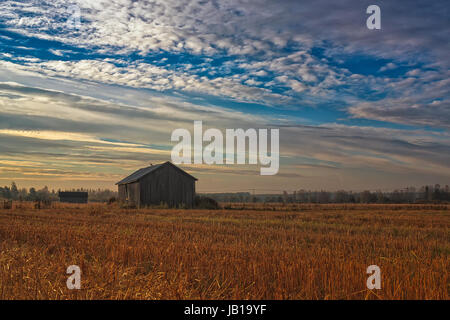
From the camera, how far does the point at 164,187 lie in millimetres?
46000

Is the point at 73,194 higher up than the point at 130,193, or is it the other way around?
the point at 130,193

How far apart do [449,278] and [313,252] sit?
138 inches

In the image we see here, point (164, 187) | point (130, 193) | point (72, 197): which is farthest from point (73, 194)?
point (164, 187)

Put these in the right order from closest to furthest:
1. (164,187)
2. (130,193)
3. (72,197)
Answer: (164,187)
(130,193)
(72,197)

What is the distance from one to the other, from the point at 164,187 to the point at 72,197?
41.6m

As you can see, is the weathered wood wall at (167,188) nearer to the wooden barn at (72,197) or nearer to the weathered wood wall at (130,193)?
the weathered wood wall at (130,193)

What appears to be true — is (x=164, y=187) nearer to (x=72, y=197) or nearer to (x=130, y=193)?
(x=130, y=193)

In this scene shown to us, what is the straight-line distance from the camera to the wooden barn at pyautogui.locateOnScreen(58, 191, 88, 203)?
258 feet

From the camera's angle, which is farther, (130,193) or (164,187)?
(130,193)

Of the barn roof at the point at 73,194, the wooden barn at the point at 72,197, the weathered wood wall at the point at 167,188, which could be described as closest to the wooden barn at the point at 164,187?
the weathered wood wall at the point at 167,188

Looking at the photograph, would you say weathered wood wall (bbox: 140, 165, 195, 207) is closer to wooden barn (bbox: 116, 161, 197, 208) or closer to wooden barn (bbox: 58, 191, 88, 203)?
wooden barn (bbox: 116, 161, 197, 208)

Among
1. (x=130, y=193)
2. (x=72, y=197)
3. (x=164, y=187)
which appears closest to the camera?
(x=164, y=187)

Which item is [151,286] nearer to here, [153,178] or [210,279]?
[210,279]
